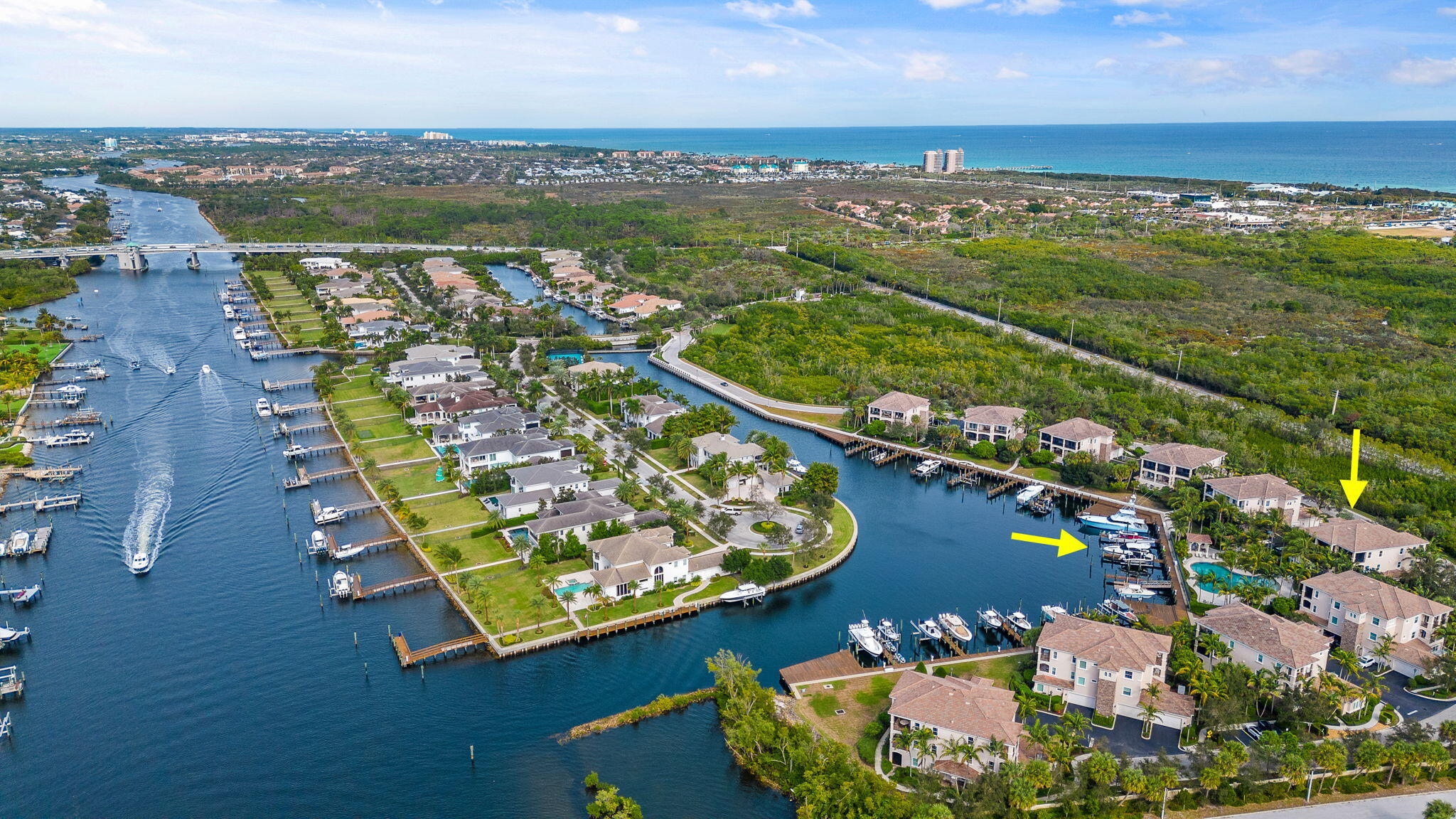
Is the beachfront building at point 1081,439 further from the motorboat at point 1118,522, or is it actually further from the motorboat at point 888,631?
the motorboat at point 888,631

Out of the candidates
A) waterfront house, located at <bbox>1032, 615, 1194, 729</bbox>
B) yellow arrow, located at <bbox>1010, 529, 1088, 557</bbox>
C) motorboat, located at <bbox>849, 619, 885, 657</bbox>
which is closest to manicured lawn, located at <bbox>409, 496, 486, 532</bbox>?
motorboat, located at <bbox>849, 619, 885, 657</bbox>

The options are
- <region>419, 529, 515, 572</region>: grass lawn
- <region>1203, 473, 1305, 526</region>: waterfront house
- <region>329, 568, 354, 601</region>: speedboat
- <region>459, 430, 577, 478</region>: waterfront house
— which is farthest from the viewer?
<region>459, 430, 577, 478</region>: waterfront house

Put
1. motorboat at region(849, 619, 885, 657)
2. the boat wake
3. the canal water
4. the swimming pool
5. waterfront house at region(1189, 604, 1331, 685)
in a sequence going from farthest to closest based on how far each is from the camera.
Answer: the boat wake < the swimming pool < motorboat at region(849, 619, 885, 657) < waterfront house at region(1189, 604, 1331, 685) < the canal water

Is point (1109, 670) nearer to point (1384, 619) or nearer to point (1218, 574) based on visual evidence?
point (1384, 619)

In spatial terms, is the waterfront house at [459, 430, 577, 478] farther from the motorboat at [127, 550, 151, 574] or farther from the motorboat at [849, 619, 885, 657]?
the motorboat at [849, 619, 885, 657]

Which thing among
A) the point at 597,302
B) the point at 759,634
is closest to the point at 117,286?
the point at 597,302

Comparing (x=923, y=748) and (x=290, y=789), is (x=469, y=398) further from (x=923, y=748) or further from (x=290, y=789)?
(x=923, y=748)

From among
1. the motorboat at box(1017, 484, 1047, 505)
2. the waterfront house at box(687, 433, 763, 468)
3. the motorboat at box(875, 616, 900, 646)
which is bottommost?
the motorboat at box(875, 616, 900, 646)

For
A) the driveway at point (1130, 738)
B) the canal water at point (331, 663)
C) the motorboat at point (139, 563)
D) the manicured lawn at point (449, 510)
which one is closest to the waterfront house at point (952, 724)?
the driveway at point (1130, 738)
